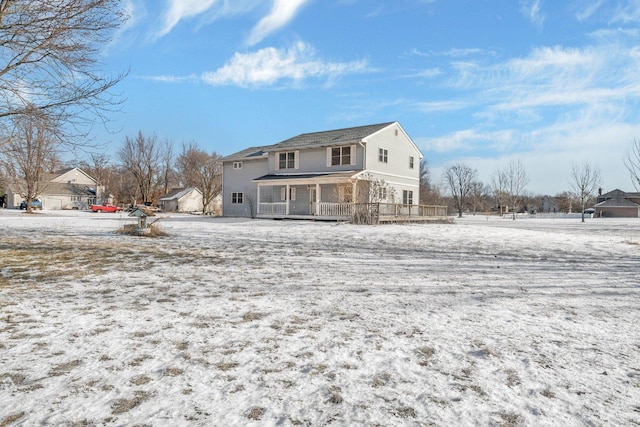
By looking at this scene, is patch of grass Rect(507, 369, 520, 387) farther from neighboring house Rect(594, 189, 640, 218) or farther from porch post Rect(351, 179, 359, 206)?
neighboring house Rect(594, 189, 640, 218)

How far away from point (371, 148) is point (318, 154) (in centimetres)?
374

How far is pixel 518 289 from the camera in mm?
5609

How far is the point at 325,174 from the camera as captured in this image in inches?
946

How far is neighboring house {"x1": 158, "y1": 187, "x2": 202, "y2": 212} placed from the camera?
183 ft

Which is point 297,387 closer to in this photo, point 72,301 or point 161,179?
point 72,301

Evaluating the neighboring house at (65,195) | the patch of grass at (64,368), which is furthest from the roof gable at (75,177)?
the patch of grass at (64,368)

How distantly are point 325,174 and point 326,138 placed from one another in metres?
3.31

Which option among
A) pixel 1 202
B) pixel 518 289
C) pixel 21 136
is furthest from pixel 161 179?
pixel 518 289

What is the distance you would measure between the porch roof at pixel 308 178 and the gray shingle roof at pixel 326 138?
2027 mm

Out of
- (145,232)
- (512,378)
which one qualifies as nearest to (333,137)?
(145,232)

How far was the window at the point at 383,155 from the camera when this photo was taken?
24.5 metres

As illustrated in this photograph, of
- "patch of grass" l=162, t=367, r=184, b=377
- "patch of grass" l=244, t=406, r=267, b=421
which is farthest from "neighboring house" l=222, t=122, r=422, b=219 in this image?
"patch of grass" l=244, t=406, r=267, b=421

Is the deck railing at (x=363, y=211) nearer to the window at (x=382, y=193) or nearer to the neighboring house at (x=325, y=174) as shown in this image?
the neighboring house at (x=325, y=174)

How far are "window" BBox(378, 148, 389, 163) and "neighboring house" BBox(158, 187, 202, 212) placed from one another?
38.8 meters
